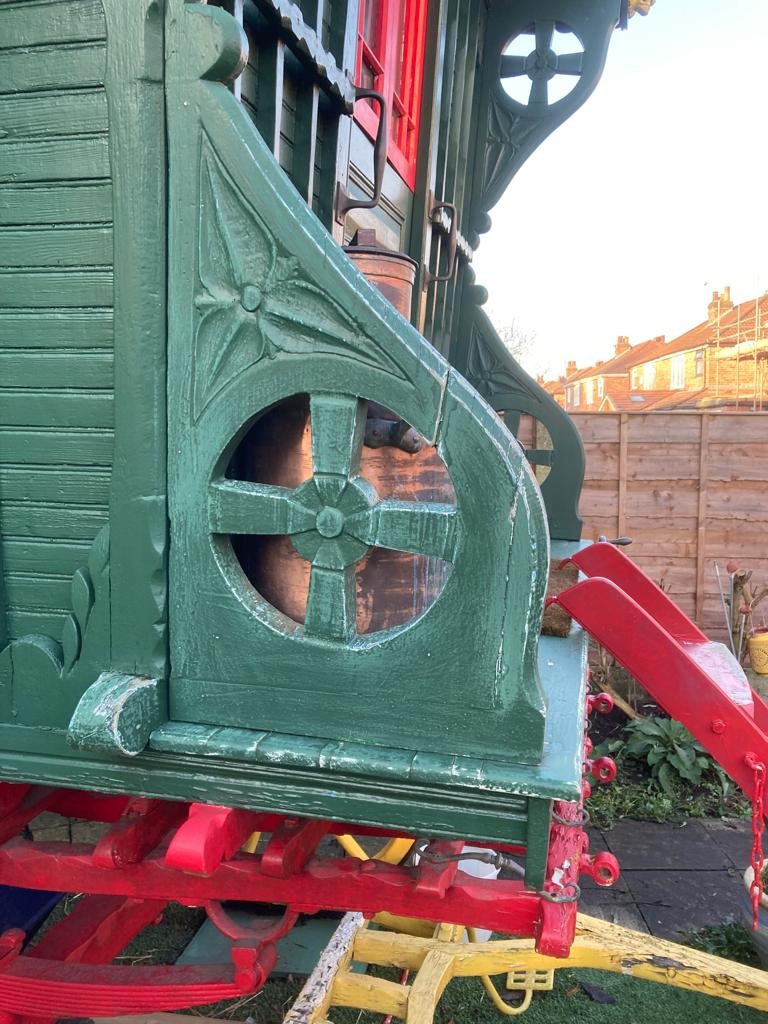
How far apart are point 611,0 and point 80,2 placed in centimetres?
351

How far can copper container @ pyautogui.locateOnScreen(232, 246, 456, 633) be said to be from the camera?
1501 millimetres

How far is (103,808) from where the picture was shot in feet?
7.10

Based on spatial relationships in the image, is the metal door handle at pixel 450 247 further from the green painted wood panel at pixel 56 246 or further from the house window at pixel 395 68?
the green painted wood panel at pixel 56 246

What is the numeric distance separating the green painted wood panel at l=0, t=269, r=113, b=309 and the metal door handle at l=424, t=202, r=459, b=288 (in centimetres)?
230

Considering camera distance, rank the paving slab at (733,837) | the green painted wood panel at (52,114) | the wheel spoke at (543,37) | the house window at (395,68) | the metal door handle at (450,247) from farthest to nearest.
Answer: the paving slab at (733,837)
the wheel spoke at (543,37)
the metal door handle at (450,247)
the house window at (395,68)
the green painted wood panel at (52,114)

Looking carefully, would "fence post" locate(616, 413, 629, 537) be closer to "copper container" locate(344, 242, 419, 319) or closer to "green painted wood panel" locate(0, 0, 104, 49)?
"copper container" locate(344, 242, 419, 319)

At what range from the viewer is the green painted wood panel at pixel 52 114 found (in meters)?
1.31

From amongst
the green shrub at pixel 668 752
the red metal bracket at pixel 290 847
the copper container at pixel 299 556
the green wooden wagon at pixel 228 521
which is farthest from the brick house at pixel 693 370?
the green wooden wagon at pixel 228 521

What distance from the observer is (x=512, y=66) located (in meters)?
4.23

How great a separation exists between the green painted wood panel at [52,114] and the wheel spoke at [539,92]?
3447mm

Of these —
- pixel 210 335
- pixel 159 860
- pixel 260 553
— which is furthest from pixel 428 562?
pixel 159 860

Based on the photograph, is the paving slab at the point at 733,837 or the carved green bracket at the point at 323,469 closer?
the carved green bracket at the point at 323,469

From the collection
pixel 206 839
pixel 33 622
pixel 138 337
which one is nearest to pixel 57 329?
pixel 138 337

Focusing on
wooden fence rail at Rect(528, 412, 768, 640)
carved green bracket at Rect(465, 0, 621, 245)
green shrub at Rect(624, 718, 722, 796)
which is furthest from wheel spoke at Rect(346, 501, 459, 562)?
wooden fence rail at Rect(528, 412, 768, 640)
